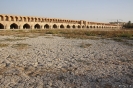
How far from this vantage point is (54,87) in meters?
3.61

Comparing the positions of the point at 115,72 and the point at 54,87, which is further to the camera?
the point at 115,72

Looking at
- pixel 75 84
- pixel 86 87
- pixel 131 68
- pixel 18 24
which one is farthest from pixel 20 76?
pixel 18 24

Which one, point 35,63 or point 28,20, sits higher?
Answer: point 28,20

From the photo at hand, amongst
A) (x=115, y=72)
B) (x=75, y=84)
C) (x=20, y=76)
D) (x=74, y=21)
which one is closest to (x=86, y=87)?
(x=75, y=84)

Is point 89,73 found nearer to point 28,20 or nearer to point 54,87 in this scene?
point 54,87

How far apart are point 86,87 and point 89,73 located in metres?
0.94

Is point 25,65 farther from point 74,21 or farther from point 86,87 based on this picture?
point 74,21

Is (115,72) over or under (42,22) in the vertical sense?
under

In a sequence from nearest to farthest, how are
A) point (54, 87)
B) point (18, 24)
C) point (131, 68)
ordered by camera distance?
point (54, 87) < point (131, 68) < point (18, 24)

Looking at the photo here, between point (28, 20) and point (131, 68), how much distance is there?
120ft

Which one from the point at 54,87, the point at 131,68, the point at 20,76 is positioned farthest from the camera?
the point at 131,68

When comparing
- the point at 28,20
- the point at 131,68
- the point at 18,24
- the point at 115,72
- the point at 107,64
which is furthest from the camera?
the point at 28,20

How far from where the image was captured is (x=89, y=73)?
14.9 feet

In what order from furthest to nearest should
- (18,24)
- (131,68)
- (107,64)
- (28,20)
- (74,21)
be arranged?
(74,21)
(28,20)
(18,24)
(107,64)
(131,68)
